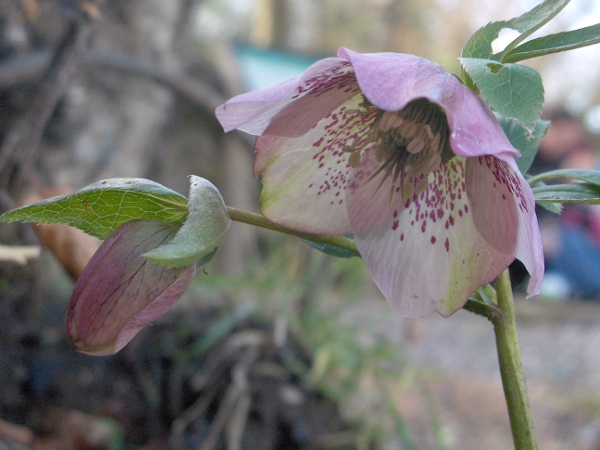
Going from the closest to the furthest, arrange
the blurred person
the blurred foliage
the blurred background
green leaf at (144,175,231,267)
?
green leaf at (144,175,231,267), the blurred background, the blurred foliage, the blurred person

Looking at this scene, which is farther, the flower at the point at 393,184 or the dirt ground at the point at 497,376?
the dirt ground at the point at 497,376

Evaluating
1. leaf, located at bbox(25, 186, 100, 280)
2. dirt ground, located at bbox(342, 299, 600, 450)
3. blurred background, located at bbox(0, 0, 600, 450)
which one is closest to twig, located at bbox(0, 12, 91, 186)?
blurred background, located at bbox(0, 0, 600, 450)

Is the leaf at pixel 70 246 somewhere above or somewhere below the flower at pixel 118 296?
below

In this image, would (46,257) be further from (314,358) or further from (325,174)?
(325,174)

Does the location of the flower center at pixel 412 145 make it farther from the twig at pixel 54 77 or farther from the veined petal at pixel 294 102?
the twig at pixel 54 77

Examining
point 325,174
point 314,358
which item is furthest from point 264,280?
point 325,174

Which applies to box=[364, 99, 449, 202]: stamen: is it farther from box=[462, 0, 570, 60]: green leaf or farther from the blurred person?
the blurred person

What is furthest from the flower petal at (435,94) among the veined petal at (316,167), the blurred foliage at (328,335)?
the blurred foliage at (328,335)

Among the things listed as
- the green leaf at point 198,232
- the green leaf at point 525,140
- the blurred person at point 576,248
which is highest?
the green leaf at point 525,140
